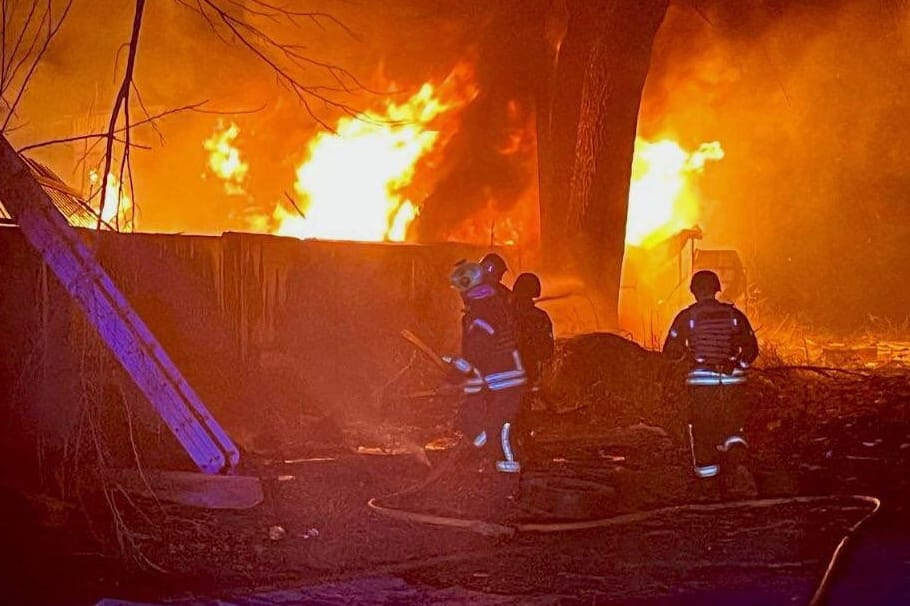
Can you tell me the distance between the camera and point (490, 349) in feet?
23.8

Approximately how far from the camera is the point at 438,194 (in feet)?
46.4

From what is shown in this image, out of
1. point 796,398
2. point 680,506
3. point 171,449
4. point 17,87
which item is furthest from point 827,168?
point 17,87

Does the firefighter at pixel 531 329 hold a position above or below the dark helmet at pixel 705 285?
below

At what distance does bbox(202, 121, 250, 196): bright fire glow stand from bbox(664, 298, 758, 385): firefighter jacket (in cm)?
1185

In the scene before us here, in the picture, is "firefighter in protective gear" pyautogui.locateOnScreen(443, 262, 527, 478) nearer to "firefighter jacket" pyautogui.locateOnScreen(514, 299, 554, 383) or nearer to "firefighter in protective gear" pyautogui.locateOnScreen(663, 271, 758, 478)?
"firefighter jacket" pyautogui.locateOnScreen(514, 299, 554, 383)

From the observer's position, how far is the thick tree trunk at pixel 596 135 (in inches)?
482

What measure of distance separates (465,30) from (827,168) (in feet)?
30.3

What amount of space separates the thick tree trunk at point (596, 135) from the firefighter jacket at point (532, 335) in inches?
182

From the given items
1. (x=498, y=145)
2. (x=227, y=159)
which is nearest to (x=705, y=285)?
(x=498, y=145)

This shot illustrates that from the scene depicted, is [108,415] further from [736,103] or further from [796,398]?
[736,103]

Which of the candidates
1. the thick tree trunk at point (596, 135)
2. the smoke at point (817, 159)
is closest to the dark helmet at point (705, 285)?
the thick tree trunk at point (596, 135)

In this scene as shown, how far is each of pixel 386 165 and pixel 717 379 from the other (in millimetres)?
8682

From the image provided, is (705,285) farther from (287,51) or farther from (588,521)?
(287,51)

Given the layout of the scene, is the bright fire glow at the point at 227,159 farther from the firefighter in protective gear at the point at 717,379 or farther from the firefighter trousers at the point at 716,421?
the firefighter trousers at the point at 716,421
